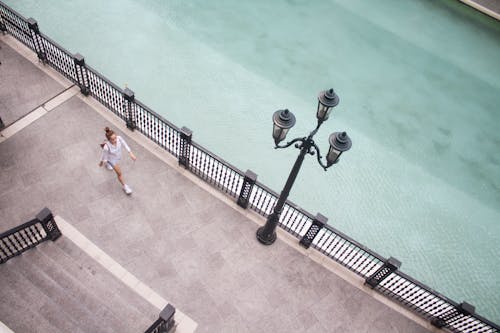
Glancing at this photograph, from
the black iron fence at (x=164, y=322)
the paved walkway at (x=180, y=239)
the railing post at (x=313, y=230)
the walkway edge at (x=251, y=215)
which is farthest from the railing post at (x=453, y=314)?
the black iron fence at (x=164, y=322)

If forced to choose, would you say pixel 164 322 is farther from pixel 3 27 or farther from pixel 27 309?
pixel 3 27

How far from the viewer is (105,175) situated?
8922 mm

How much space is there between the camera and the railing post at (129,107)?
338 inches

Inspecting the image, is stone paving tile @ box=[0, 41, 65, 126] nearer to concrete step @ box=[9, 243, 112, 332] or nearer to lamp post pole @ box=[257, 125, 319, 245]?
concrete step @ box=[9, 243, 112, 332]

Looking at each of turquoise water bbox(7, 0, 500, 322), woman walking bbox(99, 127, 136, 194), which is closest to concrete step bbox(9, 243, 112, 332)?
woman walking bbox(99, 127, 136, 194)

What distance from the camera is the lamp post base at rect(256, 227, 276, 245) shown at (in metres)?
8.44

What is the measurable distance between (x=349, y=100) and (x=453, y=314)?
8451 millimetres

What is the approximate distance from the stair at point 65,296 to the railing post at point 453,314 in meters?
6.25

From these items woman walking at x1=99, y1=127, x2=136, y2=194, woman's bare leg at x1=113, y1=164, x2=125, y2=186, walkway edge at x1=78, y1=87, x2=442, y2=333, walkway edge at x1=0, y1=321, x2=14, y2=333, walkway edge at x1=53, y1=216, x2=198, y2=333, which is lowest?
walkway edge at x1=53, y1=216, x2=198, y2=333

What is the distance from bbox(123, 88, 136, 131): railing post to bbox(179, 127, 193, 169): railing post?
1570 mm

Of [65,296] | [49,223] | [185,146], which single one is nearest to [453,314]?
[185,146]

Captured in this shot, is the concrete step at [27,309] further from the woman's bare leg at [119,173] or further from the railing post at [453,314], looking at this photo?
the railing post at [453,314]

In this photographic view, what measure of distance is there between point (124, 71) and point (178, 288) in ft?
26.7

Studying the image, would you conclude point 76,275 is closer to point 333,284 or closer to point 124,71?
point 333,284
